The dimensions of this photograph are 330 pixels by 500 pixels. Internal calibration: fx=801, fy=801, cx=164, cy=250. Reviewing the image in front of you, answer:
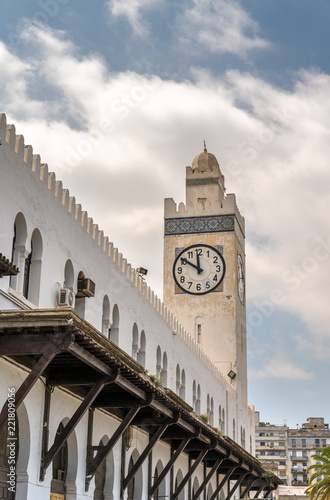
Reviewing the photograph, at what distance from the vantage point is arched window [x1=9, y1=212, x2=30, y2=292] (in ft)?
55.4

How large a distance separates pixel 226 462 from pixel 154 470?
24.1 feet

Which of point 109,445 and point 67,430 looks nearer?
point 67,430

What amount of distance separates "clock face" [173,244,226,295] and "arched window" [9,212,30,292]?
26.6m

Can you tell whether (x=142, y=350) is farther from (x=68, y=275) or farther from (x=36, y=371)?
(x=36, y=371)

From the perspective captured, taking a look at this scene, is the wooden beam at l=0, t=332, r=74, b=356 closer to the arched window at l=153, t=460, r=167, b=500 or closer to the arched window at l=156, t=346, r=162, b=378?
the arched window at l=153, t=460, r=167, b=500

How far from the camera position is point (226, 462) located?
32.1 metres

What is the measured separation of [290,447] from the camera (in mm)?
108562

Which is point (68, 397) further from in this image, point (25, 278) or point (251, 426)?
point (251, 426)

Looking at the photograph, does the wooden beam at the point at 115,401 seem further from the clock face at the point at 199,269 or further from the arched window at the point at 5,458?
the clock face at the point at 199,269

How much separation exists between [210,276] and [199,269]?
75cm

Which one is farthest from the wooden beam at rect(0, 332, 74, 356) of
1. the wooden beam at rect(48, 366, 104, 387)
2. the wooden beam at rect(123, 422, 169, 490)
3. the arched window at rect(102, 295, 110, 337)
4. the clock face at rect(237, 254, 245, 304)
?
the clock face at rect(237, 254, 245, 304)

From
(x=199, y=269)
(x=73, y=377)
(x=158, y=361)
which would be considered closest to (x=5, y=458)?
(x=73, y=377)

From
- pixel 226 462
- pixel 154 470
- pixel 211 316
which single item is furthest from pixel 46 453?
pixel 211 316

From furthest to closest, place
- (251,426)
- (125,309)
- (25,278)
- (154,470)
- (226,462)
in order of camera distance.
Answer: (251,426) < (226,462) < (154,470) < (125,309) < (25,278)
